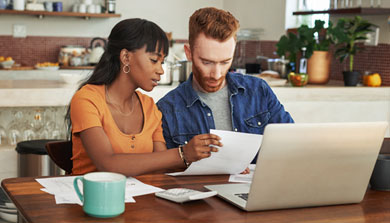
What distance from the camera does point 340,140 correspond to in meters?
1.29

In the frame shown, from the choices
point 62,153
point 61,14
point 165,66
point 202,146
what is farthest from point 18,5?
point 202,146

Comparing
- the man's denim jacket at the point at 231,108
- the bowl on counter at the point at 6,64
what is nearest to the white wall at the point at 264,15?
the bowl on counter at the point at 6,64

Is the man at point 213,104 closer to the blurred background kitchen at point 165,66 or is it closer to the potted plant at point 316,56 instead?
the blurred background kitchen at point 165,66

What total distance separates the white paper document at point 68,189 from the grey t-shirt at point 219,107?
0.61 meters

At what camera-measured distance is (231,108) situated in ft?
6.93

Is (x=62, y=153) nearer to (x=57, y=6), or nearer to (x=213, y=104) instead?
(x=213, y=104)

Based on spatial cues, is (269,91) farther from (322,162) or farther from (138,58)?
(322,162)

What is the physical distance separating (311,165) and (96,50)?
5.12m

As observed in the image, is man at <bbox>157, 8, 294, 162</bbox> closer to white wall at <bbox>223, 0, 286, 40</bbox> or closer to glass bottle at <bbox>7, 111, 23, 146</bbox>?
glass bottle at <bbox>7, 111, 23, 146</bbox>

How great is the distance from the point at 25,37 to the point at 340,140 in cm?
574

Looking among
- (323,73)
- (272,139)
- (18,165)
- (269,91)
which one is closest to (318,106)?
(323,73)

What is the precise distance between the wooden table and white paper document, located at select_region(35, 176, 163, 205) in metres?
0.02

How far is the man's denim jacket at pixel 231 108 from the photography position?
2.10 m

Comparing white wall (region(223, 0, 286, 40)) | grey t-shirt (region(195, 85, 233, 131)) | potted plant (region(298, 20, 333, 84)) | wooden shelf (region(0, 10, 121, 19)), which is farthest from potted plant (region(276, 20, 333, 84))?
wooden shelf (region(0, 10, 121, 19))
